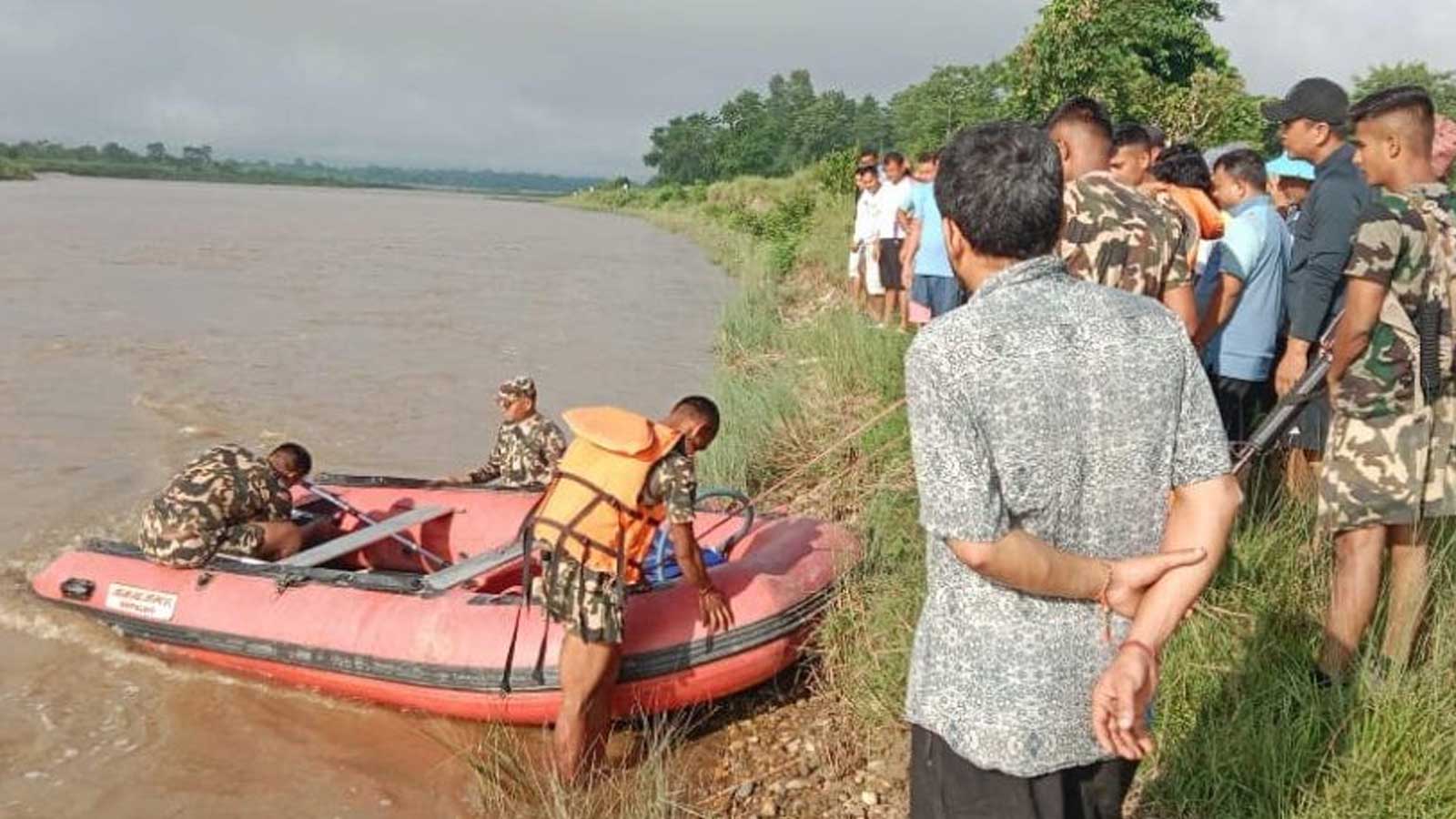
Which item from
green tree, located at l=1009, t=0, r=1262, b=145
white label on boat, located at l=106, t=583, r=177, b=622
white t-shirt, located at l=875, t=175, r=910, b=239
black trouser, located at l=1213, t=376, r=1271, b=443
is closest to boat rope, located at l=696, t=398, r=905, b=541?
black trouser, located at l=1213, t=376, r=1271, b=443

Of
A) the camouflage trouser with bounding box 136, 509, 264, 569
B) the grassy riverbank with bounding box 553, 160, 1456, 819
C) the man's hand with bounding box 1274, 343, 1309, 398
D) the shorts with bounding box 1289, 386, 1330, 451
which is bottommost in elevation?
the camouflage trouser with bounding box 136, 509, 264, 569

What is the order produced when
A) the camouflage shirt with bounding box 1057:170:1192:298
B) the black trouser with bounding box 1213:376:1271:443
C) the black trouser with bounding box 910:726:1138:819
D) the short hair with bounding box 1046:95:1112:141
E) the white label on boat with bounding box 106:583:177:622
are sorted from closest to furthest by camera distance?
the black trouser with bounding box 910:726:1138:819 → the camouflage shirt with bounding box 1057:170:1192:298 → the short hair with bounding box 1046:95:1112:141 → the black trouser with bounding box 1213:376:1271:443 → the white label on boat with bounding box 106:583:177:622

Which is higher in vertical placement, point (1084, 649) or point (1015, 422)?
point (1015, 422)

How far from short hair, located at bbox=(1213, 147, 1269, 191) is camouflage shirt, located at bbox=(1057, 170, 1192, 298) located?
1.25 metres

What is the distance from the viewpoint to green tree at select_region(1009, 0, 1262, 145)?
39.3ft

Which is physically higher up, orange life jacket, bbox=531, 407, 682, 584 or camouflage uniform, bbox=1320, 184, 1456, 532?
camouflage uniform, bbox=1320, 184, 1456, 532

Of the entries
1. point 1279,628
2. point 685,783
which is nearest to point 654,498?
point 685,783

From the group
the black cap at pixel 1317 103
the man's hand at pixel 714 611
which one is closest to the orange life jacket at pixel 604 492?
the man's hand at pixel 714 611

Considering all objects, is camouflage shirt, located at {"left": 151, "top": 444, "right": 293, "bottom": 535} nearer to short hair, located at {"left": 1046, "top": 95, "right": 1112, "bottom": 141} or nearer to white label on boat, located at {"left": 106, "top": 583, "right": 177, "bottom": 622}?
white label on boat, located at {"left": 106, "top": 583, "right": 177, "bottom": 622}

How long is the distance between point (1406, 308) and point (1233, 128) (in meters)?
12.1

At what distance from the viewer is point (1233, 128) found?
43.5ft

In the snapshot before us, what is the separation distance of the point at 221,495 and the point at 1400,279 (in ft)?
13.6

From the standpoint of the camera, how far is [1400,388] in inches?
101

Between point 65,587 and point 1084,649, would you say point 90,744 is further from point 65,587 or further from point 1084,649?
point 1084,649
